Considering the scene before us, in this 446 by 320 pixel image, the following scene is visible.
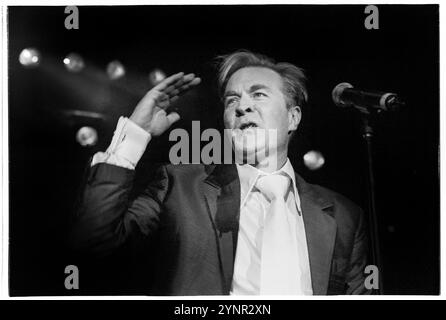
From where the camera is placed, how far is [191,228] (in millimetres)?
3443

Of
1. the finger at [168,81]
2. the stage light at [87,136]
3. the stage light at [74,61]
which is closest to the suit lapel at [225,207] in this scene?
the finger at [168,81]

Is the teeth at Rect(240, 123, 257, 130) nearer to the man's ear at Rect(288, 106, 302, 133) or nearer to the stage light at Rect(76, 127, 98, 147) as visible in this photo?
the man's ear at Rect(288, 106, 302, 133)

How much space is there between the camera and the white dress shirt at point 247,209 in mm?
3414

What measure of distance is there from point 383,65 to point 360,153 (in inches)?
20.9

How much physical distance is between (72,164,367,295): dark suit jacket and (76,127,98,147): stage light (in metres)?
0.15

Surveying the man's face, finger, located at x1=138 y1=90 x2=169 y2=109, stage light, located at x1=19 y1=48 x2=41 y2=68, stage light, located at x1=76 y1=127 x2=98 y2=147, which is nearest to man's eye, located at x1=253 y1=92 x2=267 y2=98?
the man's face

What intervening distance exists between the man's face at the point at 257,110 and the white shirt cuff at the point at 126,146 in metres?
0.50

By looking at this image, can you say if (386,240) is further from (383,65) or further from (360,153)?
(383,65)

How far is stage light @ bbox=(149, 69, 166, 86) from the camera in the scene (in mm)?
3533

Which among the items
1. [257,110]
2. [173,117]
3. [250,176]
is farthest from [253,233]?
[173,117]

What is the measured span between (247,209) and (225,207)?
0.41 feet

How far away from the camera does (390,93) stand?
3543 millimetres

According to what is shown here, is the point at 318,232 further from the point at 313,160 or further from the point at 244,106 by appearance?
the point at 244,106
